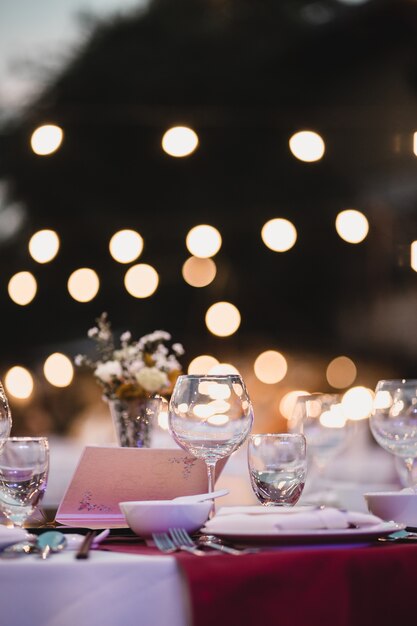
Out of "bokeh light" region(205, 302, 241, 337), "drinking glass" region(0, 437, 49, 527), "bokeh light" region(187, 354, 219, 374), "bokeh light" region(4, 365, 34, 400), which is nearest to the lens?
"drinking glass" region(0, 437, 49, 527)

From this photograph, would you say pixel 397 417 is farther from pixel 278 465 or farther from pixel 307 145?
pixel 307 145

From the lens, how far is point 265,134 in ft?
18.6

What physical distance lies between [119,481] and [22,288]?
4.34m

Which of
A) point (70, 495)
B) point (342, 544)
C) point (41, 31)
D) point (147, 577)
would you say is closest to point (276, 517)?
point (342, 544)

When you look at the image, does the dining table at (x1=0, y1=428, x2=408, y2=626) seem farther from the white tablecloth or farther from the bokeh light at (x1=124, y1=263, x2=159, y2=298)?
the bokeh light at (x1=124, y1=263, x2=159, y2=298)

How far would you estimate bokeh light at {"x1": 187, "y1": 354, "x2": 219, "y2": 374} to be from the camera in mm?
5745

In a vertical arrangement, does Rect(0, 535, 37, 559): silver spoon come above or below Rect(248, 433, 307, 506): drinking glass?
below

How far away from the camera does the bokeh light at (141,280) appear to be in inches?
216

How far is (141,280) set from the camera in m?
5.51

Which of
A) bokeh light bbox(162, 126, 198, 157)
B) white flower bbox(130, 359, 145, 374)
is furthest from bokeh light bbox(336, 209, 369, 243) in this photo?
white flower bbox(130, 359, 145, 374)

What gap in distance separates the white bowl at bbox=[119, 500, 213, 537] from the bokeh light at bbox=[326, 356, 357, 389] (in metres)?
5.22

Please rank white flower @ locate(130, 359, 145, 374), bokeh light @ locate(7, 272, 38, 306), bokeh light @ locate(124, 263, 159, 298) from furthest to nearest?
bokeh light @ locate(124, 263, 159, 298)
bokeh light @ locate(7, 272, 38, 306)
white flower @ locate(130, 359, 145, 374)

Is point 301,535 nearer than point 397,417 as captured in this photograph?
Yes

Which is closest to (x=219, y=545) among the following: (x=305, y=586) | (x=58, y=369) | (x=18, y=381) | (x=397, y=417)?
(x=305, y=586)
